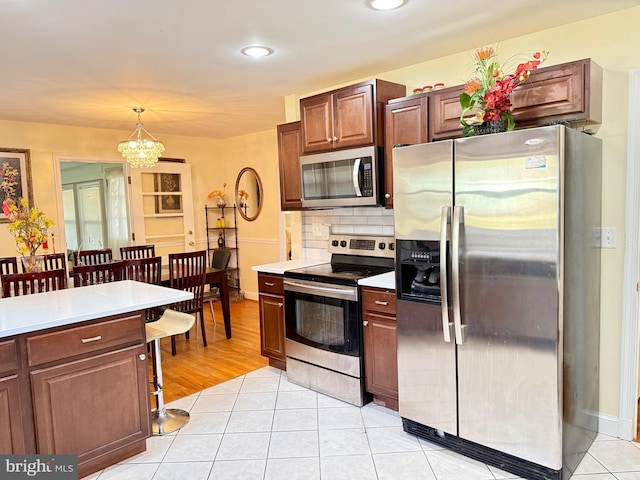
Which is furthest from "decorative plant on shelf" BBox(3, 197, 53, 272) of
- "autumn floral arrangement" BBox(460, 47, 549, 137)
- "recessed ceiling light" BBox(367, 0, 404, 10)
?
"autumn floral arrangement" BBox(460, 47, 549, 137)

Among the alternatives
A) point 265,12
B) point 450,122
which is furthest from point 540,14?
point 265,12

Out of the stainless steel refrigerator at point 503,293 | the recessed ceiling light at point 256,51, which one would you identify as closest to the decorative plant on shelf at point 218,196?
the recessed ceiling light at point 256,51

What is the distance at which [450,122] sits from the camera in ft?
8.87

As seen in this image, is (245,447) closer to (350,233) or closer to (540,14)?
(350,233)

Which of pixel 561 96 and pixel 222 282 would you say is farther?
pixel 222 282

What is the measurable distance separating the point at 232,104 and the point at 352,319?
2.52 meters

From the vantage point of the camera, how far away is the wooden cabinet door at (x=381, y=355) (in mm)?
2785

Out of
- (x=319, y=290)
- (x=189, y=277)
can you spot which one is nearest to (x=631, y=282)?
(x=319, y=290)

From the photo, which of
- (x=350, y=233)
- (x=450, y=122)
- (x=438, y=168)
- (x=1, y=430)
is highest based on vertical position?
(x=450, y=122)

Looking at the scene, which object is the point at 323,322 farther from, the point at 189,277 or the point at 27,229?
the point at 27,229

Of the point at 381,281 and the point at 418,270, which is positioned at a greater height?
the point at 418,270

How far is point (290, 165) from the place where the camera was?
12.2 ft

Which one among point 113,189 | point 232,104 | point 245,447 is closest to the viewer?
point 245,447

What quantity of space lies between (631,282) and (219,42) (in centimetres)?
272
